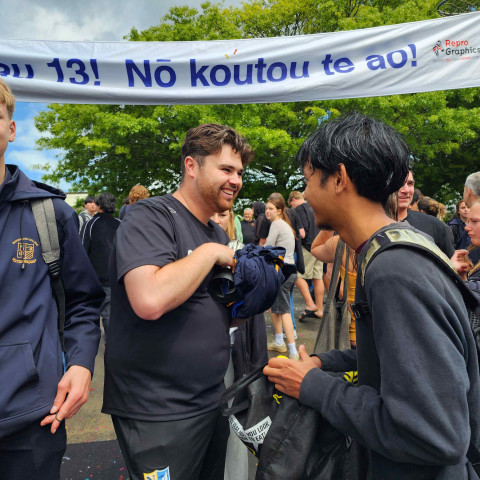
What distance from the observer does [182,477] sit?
5.15 feet

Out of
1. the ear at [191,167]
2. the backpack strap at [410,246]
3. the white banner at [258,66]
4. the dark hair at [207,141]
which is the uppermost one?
the white banner at [258,66]

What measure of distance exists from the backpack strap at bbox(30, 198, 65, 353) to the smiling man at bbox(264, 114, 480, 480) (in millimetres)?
863

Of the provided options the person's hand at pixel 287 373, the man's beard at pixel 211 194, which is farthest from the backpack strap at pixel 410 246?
the man's beard at pixel 211 194

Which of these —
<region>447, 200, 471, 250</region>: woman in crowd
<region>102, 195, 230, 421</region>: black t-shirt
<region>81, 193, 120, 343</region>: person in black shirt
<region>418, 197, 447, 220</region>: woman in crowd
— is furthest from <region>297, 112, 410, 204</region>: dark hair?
<region>447, 200, 471, 250</region>: woman in crowd

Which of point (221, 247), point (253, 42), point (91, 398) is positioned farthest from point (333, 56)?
point (91, 398)

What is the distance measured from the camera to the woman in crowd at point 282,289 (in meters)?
5.13

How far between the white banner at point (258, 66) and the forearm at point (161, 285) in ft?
4.92

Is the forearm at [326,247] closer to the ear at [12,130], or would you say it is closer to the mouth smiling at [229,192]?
the mouth smiling at [229,192]

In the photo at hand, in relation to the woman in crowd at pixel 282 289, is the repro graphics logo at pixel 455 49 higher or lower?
higher

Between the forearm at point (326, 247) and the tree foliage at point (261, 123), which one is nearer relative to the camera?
the forearm at point (326, 247)

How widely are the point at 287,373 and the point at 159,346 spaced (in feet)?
1.83

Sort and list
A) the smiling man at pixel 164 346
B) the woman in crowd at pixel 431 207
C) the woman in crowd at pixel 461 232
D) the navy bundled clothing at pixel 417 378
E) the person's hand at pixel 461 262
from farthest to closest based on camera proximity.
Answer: the woman in crowd at pixel 461 232 → the woman in crowd at pixel 431 207 → the person's hand at pixel 461 262 → the smiling man at pixel 164 346 → the navy bundled clothing at pixel 417 378

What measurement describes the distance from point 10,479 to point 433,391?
1398mm

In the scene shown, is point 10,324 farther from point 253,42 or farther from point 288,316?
point 288,316
